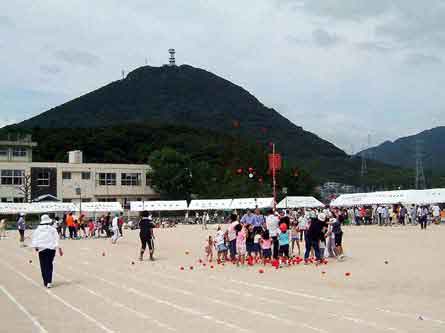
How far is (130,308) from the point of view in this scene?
11930 mm

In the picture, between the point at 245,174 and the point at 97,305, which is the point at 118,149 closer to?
the point at 245,174

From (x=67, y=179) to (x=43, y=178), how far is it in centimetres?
352

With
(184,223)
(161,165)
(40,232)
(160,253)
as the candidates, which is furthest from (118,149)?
(40,232)

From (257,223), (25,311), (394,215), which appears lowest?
(25,311)

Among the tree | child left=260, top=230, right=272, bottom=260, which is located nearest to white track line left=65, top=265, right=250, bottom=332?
child left=260, top=230, right=272, bottom=260

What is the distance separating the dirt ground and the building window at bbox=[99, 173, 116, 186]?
229ft

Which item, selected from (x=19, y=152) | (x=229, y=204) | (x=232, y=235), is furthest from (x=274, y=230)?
(x=19, y=152)

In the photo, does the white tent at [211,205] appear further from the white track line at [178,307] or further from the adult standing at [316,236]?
the white track line at [178,307]

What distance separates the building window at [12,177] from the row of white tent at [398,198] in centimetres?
4389

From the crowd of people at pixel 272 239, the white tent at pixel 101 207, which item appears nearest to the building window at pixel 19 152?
the white tent at pixel 101 207

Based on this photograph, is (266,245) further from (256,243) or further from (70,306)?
(70,306)

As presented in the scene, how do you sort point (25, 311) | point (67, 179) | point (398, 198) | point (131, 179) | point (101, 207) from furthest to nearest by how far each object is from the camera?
point (131, 179)
point (67, 179)
point (101, 207)
point (398, 198)
point (25, 311)

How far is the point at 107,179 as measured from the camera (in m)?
91.4

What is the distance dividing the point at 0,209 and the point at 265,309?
54671mm
